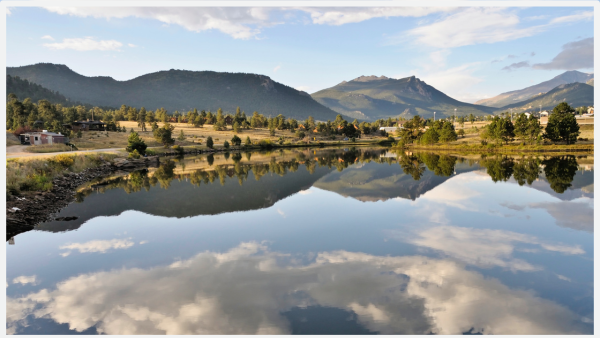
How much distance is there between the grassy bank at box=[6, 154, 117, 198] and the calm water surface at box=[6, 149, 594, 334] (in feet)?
12.2

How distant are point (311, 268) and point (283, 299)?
2478mm

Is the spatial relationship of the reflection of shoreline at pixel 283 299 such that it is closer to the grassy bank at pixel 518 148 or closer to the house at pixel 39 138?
the house at pixel 39 138

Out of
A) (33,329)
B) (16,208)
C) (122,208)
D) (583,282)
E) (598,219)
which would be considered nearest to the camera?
(33,329)

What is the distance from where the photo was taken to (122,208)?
951 inches

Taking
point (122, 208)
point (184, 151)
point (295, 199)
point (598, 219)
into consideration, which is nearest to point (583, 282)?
point (598, 219)

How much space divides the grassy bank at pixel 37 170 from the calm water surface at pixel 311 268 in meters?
3.71

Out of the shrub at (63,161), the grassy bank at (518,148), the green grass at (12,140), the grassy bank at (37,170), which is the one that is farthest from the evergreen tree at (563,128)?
the green grass at (12,140)

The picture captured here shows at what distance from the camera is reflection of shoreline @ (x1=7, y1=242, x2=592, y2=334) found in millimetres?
9023

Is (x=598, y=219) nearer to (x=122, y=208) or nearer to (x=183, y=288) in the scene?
(x=183, y=288)

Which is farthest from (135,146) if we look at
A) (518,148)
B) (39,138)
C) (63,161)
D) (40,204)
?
(518,148)

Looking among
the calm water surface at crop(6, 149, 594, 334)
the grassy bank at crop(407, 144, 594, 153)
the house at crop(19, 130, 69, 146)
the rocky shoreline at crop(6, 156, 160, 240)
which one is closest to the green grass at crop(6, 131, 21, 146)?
the house at crop(19, 130, 69, 146)

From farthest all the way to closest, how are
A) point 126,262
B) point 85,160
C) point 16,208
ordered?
point 85,160 < point 16,208 < point 126,262

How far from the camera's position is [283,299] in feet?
33.7

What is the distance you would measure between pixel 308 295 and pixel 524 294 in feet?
21.3
